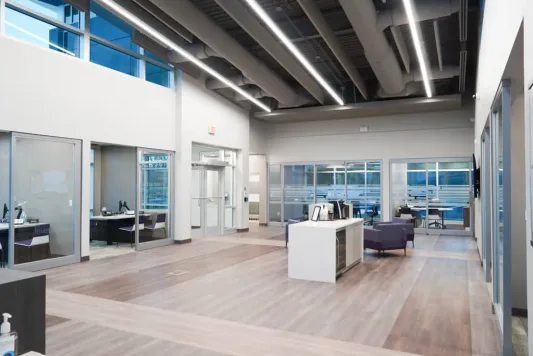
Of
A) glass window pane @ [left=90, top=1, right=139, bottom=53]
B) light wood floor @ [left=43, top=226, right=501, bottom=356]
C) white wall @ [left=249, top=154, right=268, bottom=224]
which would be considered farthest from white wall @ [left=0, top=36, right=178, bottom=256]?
white wall @ [left=249, top=154, right=268, bottom=224]

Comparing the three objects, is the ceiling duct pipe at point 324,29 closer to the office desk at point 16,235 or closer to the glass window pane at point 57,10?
the glass window pane at point 57,10

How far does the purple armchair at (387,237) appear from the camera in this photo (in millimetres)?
7965

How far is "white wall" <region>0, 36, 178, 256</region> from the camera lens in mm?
6414

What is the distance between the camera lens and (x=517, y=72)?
3086 millimetres

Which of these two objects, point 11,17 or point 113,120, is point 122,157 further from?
point 11,17

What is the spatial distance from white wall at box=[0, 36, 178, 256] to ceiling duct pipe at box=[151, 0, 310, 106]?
227 cm

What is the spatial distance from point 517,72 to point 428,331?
245cm

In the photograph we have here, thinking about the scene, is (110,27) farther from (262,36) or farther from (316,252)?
(316,252)

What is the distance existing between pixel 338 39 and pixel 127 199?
6212 mm

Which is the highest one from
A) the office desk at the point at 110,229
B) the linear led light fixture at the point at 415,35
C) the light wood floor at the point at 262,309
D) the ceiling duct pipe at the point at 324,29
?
the ceiling duct pipe at the point at 324,29

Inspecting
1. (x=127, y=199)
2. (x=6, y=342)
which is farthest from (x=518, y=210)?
(x=127, y=199)

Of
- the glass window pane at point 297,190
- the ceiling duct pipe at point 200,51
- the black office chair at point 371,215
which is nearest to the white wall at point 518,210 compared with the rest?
the ceiling duct pipe at point 200,51

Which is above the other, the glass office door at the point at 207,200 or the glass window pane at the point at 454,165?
the glass window pane at the point at 454,165

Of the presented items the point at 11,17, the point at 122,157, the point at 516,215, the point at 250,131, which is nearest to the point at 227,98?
the point at 250,131
